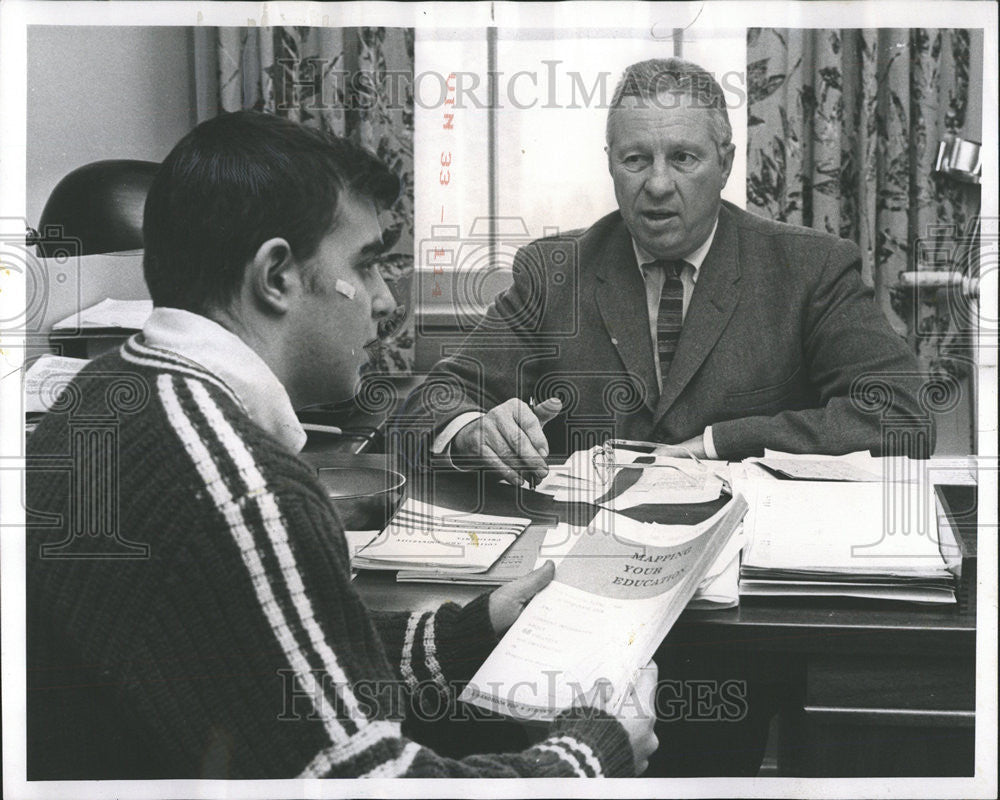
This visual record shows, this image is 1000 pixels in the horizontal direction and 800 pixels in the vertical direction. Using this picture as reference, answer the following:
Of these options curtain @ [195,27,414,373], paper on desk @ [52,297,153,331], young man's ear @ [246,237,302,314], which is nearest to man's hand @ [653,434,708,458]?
curtain @ [195,27,414,373]

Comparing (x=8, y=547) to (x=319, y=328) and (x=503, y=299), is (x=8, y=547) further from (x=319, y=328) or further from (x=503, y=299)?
(x=503, y=299)

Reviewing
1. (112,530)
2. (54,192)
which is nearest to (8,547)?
(112,530)

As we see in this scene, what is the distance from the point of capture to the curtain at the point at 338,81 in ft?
3.55

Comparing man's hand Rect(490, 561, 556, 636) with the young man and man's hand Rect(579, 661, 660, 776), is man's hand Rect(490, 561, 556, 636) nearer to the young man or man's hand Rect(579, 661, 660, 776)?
the young man

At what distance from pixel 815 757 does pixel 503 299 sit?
0.63 metres

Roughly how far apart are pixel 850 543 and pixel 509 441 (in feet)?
1.27

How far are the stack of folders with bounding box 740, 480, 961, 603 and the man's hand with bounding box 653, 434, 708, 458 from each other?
82 millimetres

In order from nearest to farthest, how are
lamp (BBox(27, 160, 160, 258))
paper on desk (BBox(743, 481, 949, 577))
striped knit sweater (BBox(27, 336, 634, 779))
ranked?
striped knit sweater (BBox(27, 336, 634, 779)) < paper on desk (BBox(743, 481, 949, 577)) < lamp (BBox(27, 160, 160, 258))

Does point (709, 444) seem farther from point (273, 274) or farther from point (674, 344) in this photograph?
point (273, 274)

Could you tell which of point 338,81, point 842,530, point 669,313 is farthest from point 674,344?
point 338,81

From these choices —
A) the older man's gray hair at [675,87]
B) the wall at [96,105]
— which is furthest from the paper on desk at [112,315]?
the older man's gray hair at [675,87]

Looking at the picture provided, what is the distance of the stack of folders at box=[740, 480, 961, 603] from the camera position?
920mm

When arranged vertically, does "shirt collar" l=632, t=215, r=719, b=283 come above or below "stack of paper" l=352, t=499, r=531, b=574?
above

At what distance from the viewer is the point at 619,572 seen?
100cm
